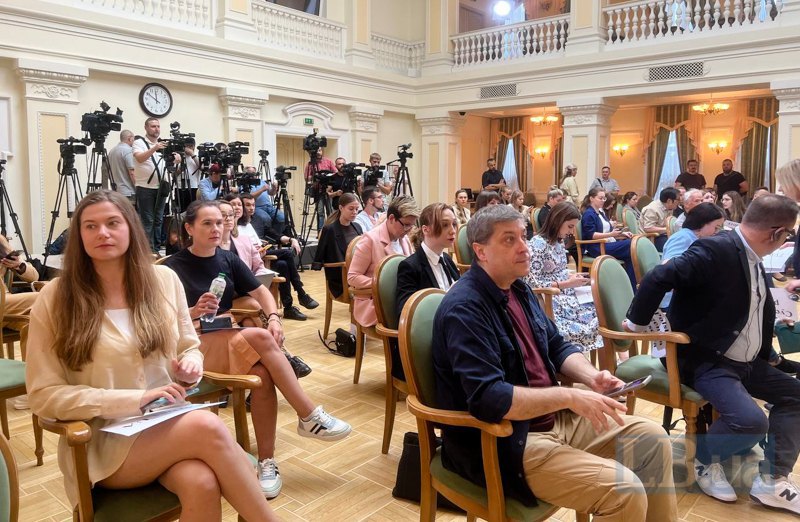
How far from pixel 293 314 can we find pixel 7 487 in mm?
4298

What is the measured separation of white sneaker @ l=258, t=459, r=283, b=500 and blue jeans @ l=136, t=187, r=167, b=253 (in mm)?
5304

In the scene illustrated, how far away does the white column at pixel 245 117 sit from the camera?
9.49 metres

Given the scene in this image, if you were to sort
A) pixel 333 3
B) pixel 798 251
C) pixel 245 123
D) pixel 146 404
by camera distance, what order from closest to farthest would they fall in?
pixel 146 404
pixel 798 251
pixel 245 123
pixel 333 3

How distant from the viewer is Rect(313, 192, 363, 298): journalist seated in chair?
4.61 metres

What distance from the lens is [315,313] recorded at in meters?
5.79

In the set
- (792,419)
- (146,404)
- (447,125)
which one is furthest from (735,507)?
(447,125)

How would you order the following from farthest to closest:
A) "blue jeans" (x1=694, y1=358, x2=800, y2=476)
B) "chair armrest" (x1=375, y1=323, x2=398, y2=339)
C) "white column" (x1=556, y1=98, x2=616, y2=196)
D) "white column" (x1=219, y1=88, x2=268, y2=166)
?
"white column" (x1=556, y1=98, x2=616, y2=196), "white column" (x1=219, y1=88, x2=268, y2=166), "chair armrest" (x1=375, y1=323, x2=398, y2=339), "blue jeans" (x1=694, y1=358, x2=800, y2=476)

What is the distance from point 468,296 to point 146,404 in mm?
932

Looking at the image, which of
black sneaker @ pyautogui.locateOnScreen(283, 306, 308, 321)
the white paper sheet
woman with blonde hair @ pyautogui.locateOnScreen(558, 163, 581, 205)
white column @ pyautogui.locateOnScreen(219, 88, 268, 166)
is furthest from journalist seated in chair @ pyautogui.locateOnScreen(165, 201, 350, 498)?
woman with blonde hair @ pyautogui.locateOnScreen(558, 163, 581, 205)

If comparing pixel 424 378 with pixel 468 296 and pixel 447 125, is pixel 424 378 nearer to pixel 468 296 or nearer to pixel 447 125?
pixel 468 296

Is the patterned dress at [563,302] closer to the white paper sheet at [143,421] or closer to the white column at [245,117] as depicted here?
the white paper sheet at [143,421]

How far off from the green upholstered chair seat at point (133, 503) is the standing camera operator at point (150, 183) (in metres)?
5.74

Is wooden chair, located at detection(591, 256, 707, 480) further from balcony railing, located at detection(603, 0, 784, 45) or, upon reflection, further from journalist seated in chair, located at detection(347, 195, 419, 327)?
balcony railing, located at detection(603, 0, 784, 45)

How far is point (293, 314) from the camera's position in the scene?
5.56 meters
